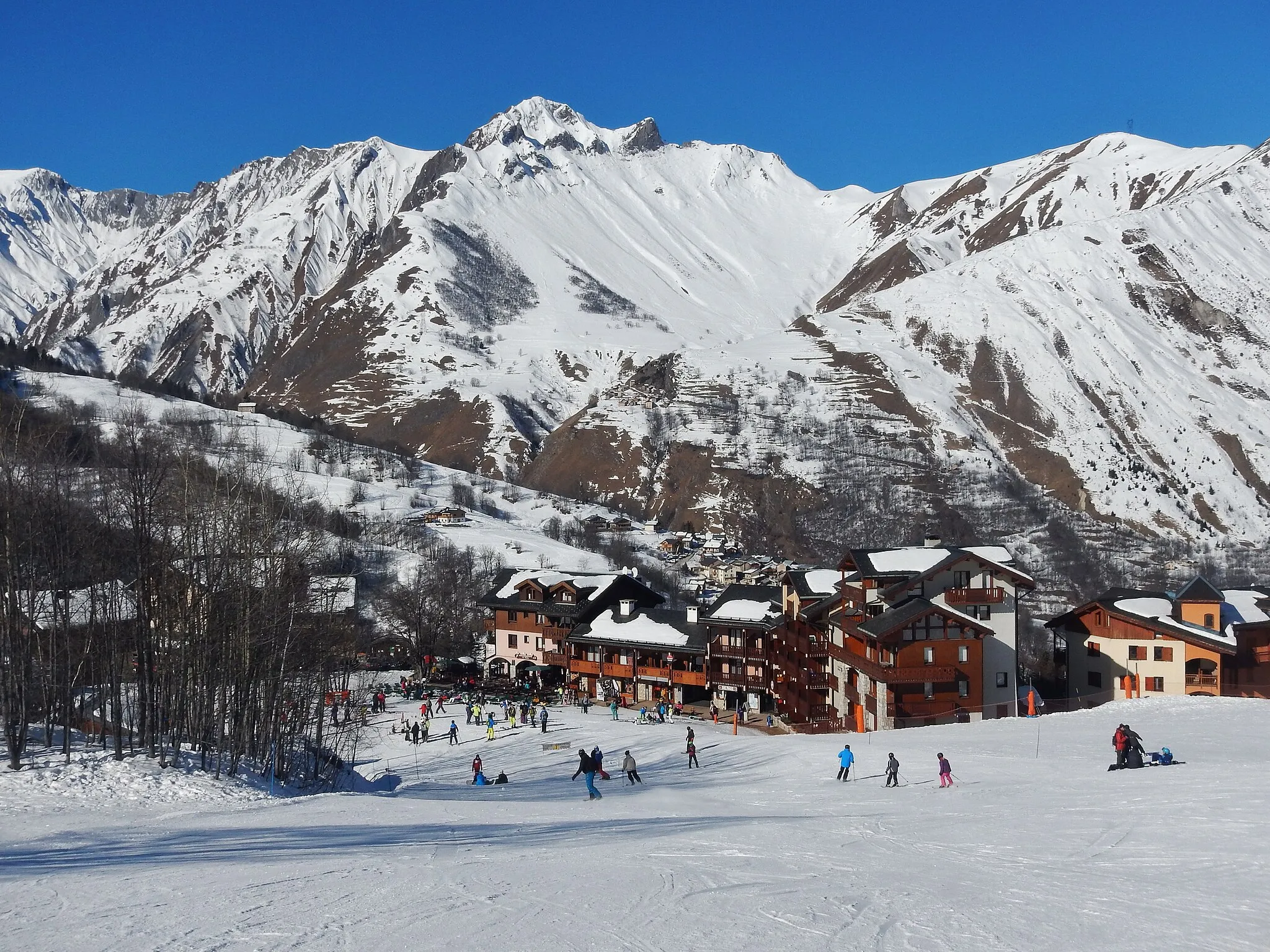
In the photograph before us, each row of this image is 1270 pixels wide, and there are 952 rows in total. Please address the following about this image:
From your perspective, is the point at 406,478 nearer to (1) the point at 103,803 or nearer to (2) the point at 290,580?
(2) the point at 290,580

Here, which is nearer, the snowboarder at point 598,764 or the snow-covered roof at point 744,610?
the snowboarder at point 598,764

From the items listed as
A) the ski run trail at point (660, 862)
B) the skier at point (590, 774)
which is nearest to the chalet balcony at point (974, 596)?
the ski run trail at point (660, 862)

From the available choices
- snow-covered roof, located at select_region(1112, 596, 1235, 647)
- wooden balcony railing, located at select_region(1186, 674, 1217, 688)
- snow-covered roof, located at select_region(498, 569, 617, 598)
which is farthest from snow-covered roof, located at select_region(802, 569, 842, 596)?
wooden balcony railing, located at select_region(1186, 674, 1217, 688)

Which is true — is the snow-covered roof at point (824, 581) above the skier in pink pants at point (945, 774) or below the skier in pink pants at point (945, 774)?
above

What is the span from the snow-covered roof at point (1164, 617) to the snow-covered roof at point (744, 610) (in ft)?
60.5

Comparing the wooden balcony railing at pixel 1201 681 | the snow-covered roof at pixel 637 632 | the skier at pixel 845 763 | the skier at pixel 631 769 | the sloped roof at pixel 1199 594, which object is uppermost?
the sloped roof at pixel 1199 594

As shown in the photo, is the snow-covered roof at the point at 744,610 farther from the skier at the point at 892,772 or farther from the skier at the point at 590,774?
the skier at the point at 590,774

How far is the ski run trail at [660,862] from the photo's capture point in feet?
44.7

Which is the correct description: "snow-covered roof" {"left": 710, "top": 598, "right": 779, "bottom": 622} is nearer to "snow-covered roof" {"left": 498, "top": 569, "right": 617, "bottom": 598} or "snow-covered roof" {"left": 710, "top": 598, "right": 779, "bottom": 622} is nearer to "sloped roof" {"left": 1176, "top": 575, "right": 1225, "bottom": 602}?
"snow-covered roof" {"left": 498, "top": 569, "right": 617, "bottom": 598}

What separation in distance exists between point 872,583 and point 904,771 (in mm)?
22785

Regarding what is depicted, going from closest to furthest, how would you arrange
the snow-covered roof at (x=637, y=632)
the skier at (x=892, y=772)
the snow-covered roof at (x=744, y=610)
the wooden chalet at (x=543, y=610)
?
the skier at (x=892, y=772)
the snow-covered roof at (x=744, y=610)
the snow-covered roof at (x=637, y=632)
the wooden chalet at (x=543, y=610)

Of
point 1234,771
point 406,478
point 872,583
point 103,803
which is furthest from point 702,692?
point 406,478

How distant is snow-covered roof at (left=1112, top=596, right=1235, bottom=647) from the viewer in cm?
5359

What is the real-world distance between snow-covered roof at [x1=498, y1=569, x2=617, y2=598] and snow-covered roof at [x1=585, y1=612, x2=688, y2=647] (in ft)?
20.5
